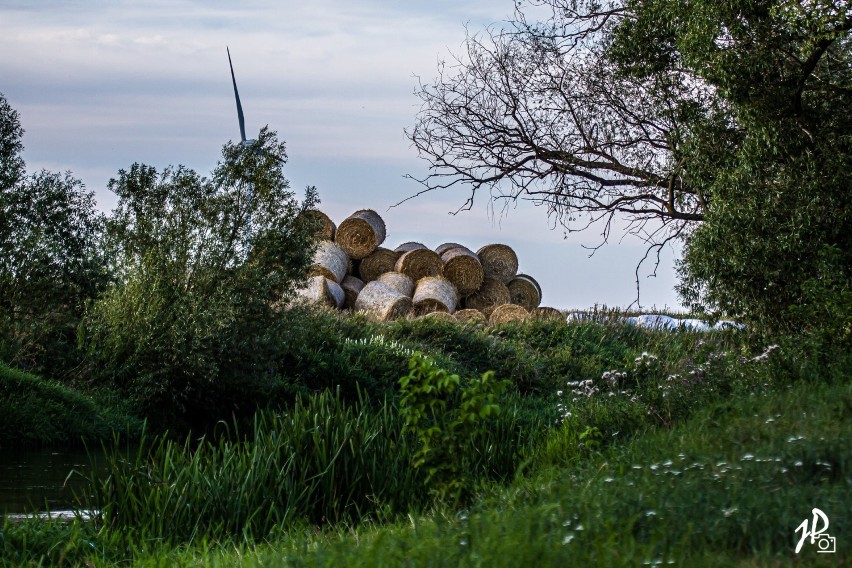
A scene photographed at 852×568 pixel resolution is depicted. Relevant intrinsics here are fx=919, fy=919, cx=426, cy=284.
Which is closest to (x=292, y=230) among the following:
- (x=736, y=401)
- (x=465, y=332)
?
(x=465, y=332)

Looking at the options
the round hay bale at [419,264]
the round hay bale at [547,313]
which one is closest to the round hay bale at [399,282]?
the round hay bale at [419,264]

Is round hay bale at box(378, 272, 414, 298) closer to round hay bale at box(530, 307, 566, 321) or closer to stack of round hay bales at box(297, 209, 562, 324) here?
stack of round hay bales at box(297, 209, 562, 324)

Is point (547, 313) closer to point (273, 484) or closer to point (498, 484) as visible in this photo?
point (498, 484)

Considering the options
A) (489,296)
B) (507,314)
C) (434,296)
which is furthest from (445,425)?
(489,296)

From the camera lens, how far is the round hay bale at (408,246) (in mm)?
22312

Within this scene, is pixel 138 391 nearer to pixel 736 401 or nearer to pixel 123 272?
pixel 123 272

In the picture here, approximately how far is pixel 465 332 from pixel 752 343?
6.26 metres

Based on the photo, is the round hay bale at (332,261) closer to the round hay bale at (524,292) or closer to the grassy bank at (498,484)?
the round hay bale at (524,292)

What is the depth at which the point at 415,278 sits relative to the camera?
71.1ft

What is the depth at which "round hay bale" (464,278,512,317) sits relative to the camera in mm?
22438

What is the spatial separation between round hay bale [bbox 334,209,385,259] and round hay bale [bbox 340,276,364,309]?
0.77 metres

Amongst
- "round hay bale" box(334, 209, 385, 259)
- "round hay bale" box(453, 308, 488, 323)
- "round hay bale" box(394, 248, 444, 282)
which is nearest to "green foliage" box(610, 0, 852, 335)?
"round hay bale" box(453, 308, 488, 323)

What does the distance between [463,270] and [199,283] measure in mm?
10279

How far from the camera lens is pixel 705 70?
11.6 meters
